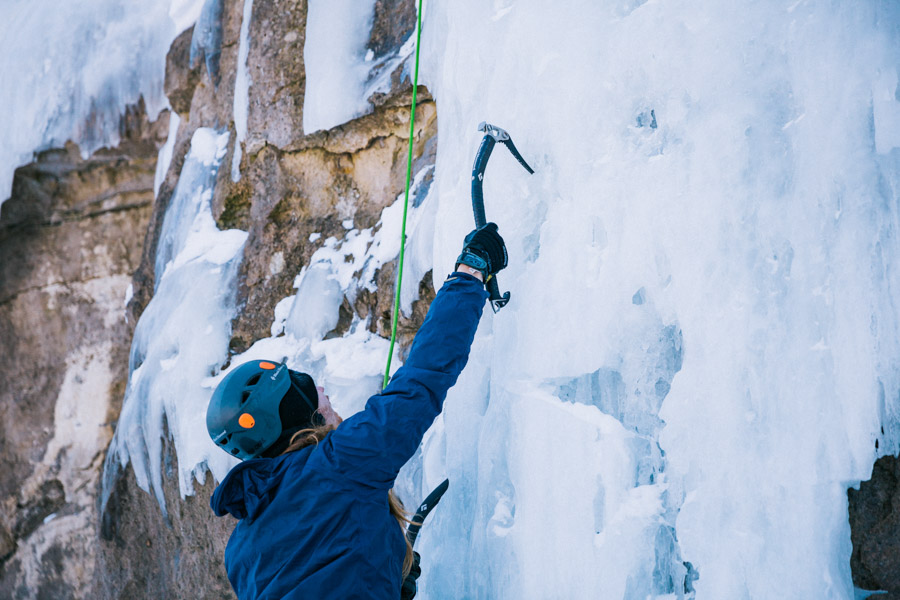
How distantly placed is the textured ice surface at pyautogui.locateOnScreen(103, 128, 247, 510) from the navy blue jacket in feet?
5.62

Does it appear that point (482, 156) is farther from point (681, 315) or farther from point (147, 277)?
point (147, 277)

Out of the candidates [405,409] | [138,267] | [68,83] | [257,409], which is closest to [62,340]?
[138,267]

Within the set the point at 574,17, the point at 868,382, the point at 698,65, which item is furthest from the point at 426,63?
the point at 868,382

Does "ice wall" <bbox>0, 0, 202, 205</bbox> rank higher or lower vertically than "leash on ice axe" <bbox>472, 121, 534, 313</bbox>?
higher

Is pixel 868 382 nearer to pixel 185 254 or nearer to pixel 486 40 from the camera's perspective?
pixel 486 40

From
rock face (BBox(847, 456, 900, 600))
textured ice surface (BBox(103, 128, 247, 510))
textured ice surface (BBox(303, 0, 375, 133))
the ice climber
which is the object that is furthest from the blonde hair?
textured ice surface (BBox(303, 0, 375, 133))

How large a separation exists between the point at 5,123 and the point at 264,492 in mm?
5460

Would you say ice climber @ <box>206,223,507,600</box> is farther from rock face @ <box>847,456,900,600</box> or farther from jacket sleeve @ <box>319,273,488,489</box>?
rock face @ <box>847,456,900,600</box>

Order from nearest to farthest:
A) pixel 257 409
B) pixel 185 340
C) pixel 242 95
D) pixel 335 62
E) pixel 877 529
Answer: pixel 257 409, pixel 877 529, pixel 335 62, pixel 185 340, pixel 242 95

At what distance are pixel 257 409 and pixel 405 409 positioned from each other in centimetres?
31

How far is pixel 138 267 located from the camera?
16.0 ft

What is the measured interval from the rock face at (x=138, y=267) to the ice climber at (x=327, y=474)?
1110 millimetres

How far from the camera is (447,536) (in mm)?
2088

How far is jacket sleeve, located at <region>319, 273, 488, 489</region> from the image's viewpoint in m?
1.38
